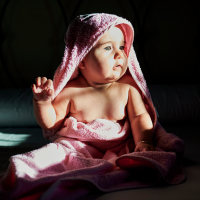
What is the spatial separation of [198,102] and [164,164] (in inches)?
23.7

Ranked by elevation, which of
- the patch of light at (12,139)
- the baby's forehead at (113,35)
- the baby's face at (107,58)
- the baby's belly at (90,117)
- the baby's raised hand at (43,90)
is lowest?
the patch of light at (12,139)

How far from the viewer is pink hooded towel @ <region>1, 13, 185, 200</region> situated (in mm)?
684

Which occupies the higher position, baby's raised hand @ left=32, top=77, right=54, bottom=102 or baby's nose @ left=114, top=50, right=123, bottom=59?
baby's nose @ left=114, top=50, right=123, bottom=59

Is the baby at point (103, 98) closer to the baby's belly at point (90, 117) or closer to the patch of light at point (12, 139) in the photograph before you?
the baby's belly at point (90, 117)

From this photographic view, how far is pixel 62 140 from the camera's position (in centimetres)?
90

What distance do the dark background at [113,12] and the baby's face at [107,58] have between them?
659 mm

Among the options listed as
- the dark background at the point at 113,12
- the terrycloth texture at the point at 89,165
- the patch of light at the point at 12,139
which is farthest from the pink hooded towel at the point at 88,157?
the dark background at the point at 113,12

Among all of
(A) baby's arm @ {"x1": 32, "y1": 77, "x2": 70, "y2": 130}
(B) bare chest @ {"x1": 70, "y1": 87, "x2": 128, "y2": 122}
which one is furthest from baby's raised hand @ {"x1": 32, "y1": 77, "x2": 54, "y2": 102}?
(B) bare chest @ {"x1": 70, "y1": 87, "x2": 128, "y2": 122}

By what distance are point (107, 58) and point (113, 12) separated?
724 millimetres

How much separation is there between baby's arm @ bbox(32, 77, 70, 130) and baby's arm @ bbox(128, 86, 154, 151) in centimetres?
21

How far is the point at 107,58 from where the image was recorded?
89 cm

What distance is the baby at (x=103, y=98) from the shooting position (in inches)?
35.4

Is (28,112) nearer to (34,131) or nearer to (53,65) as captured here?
(34,131)

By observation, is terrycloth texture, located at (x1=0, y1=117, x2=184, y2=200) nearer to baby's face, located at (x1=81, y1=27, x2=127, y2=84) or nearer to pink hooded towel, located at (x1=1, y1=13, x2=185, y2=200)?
pink hooded towel, located at (x1=1, y1=13, x2=185, y2=200)
